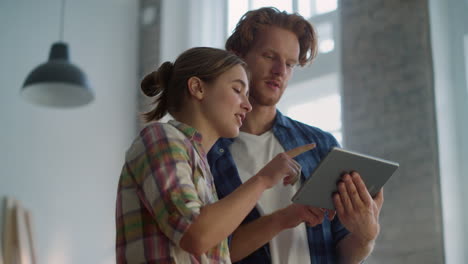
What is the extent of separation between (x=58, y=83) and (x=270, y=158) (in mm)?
3290

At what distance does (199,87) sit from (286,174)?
35 centimetres

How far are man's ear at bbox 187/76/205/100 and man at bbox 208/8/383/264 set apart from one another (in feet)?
1.40

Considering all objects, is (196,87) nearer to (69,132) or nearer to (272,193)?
(272,193)

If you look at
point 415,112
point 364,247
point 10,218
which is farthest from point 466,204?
point 10,218

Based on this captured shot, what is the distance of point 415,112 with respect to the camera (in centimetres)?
459

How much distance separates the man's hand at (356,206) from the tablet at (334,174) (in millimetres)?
26

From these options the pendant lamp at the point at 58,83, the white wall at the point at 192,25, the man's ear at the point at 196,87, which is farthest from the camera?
the white wall at the point at 192,25

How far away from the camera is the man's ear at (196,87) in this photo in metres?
1.75

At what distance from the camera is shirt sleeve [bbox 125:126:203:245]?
1.39 meters

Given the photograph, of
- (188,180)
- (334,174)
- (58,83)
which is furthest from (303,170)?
(58,83)

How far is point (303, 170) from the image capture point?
2146mm

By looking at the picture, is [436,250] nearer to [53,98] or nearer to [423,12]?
[423,12]

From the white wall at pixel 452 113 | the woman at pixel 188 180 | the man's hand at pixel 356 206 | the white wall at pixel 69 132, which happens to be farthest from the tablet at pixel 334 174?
the white wall at pixel 69 132

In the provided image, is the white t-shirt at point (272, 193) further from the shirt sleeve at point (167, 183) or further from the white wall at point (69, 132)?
the white wall at point (69, 132)
